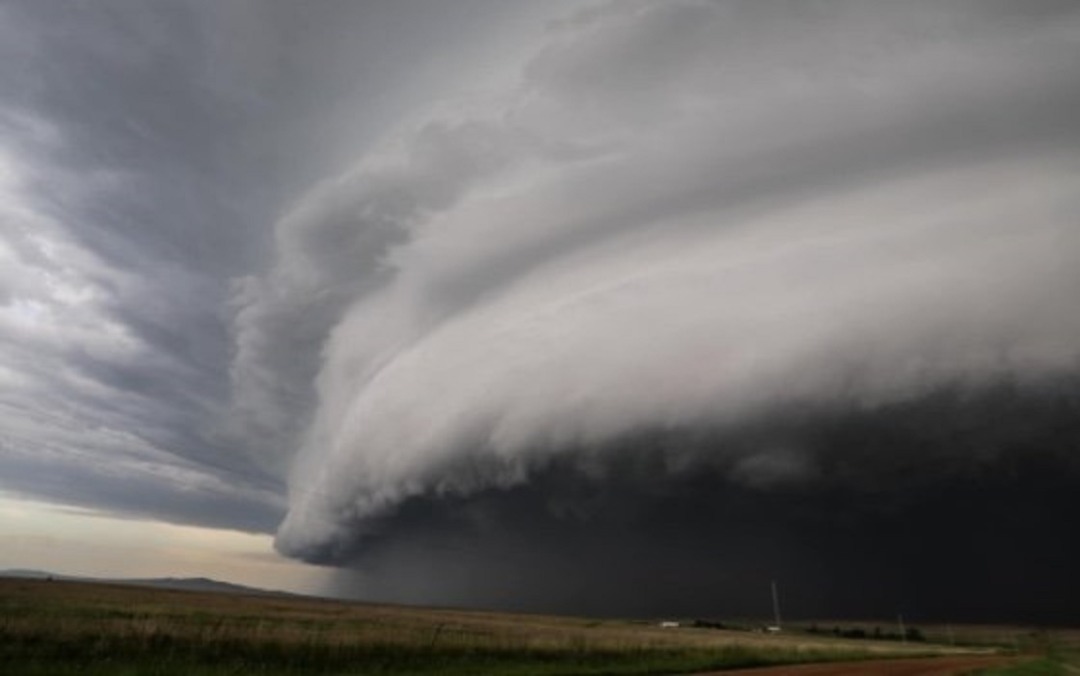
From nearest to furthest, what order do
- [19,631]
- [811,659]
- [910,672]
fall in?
[19,631], [910,672], [811,659]

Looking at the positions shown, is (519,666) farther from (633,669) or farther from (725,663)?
(725,663)

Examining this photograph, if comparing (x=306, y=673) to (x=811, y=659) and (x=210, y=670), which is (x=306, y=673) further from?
(x=811, y=659)

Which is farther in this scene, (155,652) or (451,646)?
(451,646)

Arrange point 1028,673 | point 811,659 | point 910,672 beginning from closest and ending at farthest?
point 910,672 < point 1028,673 < point 811,659

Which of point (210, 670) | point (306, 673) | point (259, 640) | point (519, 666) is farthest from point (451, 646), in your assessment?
point (210, 670)

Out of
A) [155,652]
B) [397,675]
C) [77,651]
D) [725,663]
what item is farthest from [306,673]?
[725,663]

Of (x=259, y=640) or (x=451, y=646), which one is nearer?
(x=259, y=640)

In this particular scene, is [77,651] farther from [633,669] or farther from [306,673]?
[633,669]

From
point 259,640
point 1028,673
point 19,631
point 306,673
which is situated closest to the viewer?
point 306,673

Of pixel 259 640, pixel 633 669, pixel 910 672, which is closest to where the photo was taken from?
pixel 259 640
